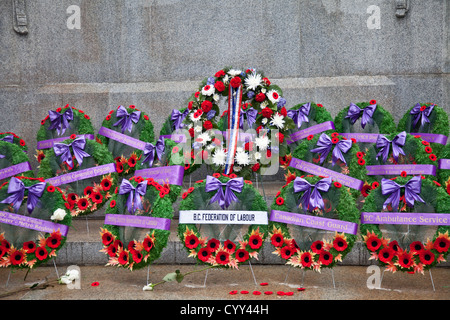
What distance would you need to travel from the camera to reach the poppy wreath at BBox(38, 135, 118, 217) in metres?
6.04

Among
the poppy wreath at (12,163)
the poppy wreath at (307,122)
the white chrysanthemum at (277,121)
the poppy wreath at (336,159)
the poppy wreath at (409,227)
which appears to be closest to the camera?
the poppy wreath at (409,227)

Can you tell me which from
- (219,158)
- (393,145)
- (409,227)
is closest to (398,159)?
(393,145)

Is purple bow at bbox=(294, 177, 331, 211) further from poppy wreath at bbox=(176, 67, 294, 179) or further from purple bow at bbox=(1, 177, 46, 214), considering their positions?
purple bow at bbox=(1, 177, 46, 214)

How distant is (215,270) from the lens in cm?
558

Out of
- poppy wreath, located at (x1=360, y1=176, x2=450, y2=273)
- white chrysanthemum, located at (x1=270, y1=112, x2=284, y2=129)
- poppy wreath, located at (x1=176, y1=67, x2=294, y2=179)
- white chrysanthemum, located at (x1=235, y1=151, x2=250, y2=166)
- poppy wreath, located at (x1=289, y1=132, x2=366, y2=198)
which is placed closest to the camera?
poppy wreath, located at (x1=360, y1=176, x2=450, y2=273)

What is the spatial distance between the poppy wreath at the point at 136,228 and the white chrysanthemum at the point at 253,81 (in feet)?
5.79

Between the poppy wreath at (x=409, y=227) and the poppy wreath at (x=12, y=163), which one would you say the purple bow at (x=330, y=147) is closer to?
the poppy wreath at (x=409, y=227)

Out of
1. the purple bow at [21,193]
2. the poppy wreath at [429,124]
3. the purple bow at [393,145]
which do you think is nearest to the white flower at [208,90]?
the purple bow at [393,145]

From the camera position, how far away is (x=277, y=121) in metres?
6.12

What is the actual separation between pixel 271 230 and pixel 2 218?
8.28 feet

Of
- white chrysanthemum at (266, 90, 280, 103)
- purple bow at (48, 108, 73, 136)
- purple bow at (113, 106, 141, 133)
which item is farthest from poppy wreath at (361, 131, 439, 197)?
purple bow at (48, 108, 73, 136)

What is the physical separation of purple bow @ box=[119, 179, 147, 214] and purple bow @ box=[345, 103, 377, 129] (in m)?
3.14

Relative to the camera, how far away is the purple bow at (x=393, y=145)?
19.1 feet

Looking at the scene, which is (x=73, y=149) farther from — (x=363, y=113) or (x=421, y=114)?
(x=421, y=114)
